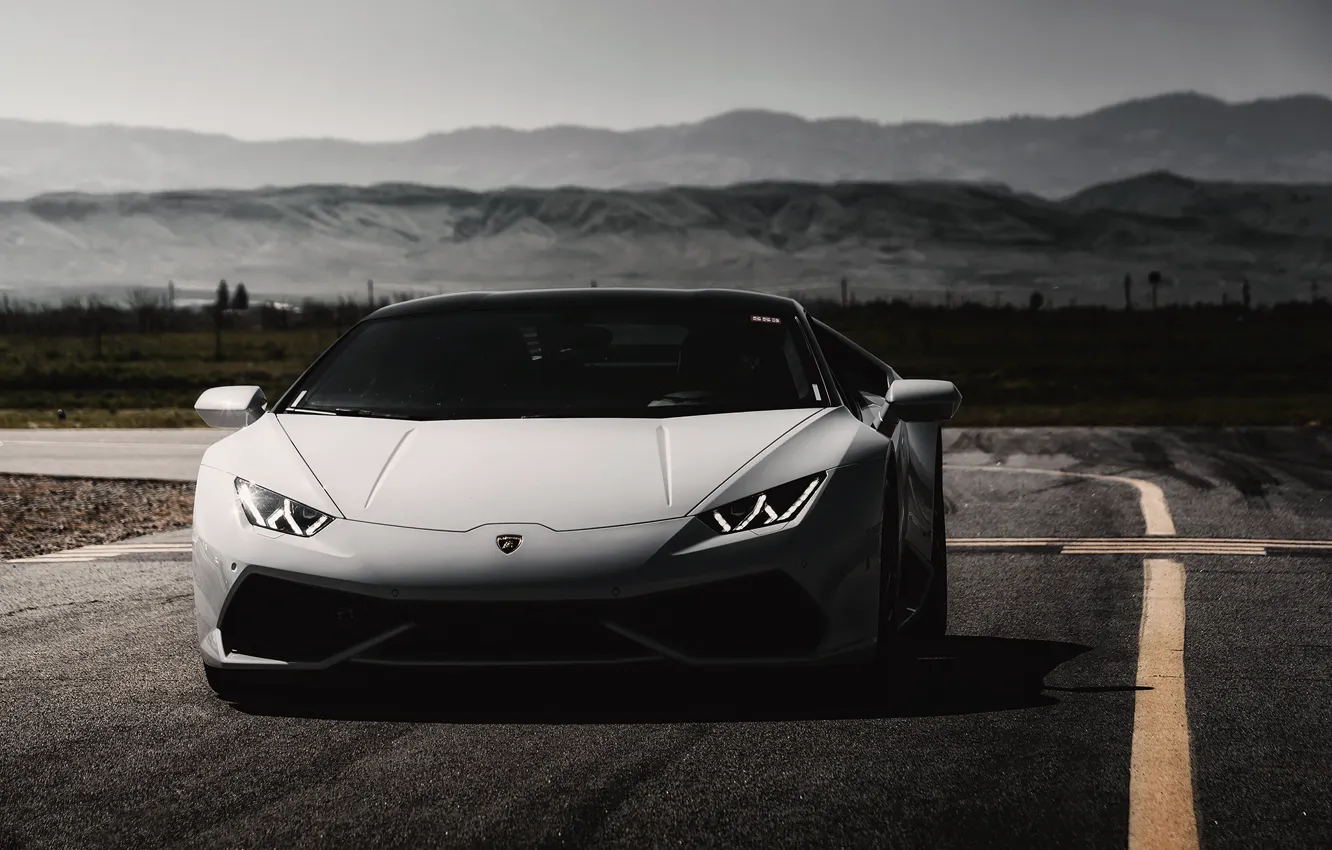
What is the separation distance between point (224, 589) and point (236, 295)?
13823cm

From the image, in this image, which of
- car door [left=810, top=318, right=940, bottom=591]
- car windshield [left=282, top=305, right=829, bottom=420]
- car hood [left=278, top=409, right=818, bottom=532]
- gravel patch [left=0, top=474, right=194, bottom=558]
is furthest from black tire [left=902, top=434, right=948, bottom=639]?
gravel patch [left=0, top=474, right=194, bottom=558]

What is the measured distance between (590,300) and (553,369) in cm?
42

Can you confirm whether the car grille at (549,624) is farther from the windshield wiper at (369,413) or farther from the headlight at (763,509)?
the windshield wiper at (369,413)

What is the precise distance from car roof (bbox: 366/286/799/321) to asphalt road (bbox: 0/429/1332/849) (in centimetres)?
147

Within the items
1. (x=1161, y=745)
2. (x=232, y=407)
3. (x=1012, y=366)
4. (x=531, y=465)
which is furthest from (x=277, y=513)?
(x=1012, y=366)

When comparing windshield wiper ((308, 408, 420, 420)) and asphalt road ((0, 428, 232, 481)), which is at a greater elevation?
windshield wiper ((308, 408, 420, 420))

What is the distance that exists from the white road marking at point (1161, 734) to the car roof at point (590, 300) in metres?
1.89

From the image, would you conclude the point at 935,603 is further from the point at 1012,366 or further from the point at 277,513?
the point at 1012,366

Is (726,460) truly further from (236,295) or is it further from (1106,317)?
(236,295)

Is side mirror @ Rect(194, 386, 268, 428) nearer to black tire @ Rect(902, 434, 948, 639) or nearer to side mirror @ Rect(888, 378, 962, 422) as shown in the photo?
side mirror @ Rect(888, 378, 962, 422)

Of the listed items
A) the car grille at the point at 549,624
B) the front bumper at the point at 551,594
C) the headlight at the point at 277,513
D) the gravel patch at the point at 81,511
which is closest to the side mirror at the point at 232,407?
the headlight at the point at 277,513

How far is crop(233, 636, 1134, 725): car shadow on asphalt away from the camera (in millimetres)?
4852

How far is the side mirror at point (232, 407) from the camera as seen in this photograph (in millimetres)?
5855

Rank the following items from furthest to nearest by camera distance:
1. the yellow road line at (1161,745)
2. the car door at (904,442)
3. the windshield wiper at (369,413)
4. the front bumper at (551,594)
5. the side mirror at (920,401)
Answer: the side mirror at (920,401) < the car door at (904,442) < the windshield wiper at (369,413) < the front bumper at (551,594) < the yellow road line at (1161,745)
